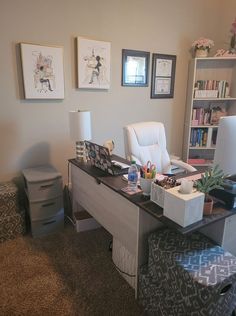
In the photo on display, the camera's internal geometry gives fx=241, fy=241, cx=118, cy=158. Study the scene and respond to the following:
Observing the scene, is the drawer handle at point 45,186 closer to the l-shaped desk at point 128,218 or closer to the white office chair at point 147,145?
the l-shaped desk at point 128,218

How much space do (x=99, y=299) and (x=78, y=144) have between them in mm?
1282

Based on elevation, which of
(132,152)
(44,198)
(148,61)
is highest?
(148,61)

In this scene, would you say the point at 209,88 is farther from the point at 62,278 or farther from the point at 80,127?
the point at 62,278

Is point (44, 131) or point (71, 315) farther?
point (44, 131)

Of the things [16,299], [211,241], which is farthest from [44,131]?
[211,241]

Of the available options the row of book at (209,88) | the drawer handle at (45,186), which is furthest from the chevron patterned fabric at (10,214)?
the row of book at (209,88)

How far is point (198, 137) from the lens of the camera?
11.2 feet

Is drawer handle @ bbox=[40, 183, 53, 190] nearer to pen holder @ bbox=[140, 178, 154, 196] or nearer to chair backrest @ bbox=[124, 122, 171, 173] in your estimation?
chair backrest @ bbox=[124, 122, 171, 173]

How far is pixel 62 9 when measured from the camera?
2377 millimetres

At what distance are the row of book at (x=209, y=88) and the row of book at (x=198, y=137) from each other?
0.47 m

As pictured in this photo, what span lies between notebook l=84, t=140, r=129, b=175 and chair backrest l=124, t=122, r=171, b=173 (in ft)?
1.01

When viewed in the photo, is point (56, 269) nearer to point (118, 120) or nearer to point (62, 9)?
point (118, 120)

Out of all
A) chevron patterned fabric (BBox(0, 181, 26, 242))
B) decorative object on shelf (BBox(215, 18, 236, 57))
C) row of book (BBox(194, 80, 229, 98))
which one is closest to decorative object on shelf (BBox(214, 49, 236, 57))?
decorative object on shelf (BBox(215, 18, 236, 57))

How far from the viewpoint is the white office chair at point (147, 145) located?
2273mm
